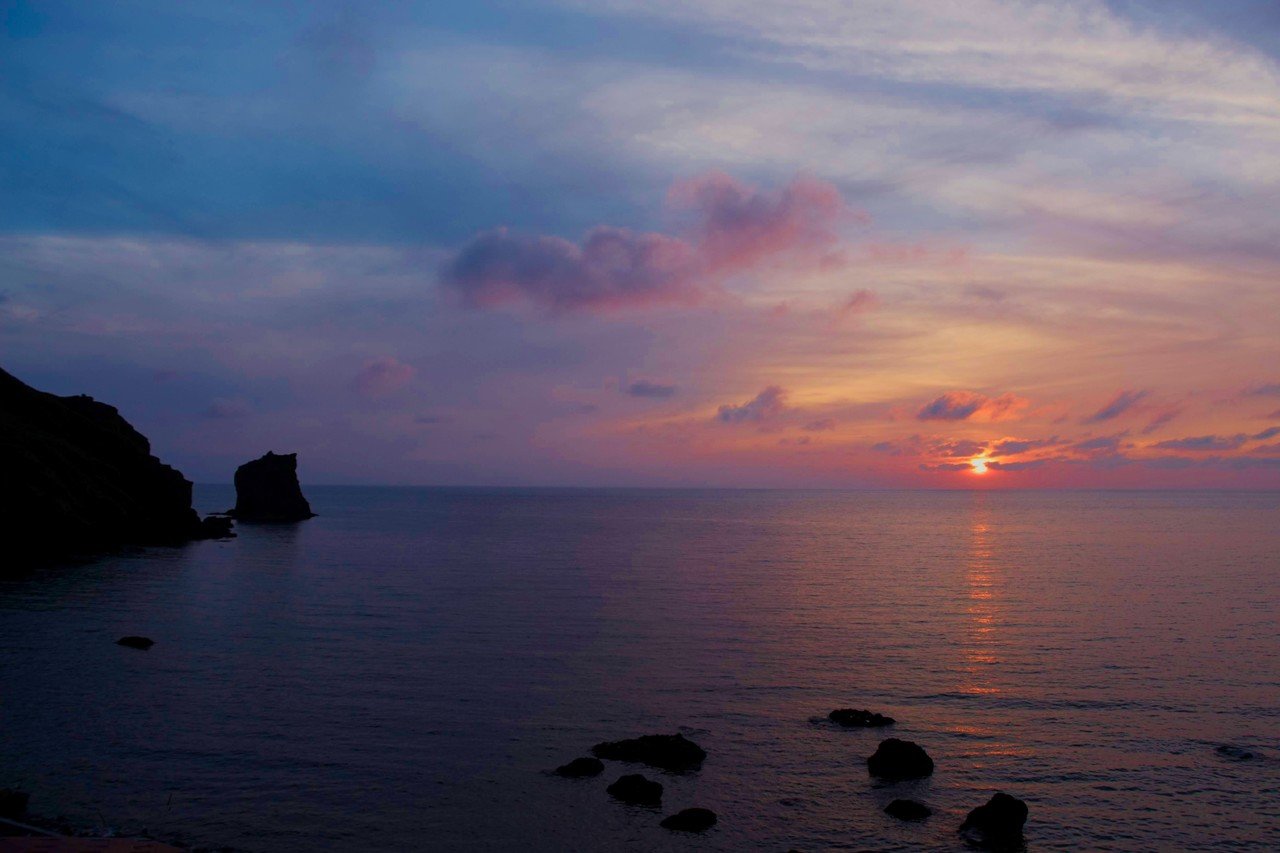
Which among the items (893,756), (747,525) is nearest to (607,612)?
(893,756)

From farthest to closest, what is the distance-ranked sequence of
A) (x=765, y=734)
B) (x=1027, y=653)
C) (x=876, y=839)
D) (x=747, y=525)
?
(x=747, y=525), (x=1027, y=653), (x=765, y=734), (x=876, y=839)

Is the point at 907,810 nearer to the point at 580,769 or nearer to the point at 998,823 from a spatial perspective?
the point at 998,823

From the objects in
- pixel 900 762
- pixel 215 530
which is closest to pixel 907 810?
pixel 900 762

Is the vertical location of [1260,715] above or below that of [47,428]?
below

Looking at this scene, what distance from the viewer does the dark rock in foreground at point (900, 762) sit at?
83.1 ft

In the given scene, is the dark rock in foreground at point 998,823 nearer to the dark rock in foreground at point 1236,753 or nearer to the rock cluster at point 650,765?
the rock cluster at point 650,765

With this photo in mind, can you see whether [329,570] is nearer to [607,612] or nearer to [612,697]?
[607,612]

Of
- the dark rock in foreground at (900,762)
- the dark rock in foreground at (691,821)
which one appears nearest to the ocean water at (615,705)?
the dark rock in foreground at (691,821)

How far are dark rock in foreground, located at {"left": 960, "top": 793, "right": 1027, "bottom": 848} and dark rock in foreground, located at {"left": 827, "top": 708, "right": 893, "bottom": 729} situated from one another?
8056 mm

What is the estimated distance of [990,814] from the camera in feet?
70.9

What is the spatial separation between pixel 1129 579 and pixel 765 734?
6262 cm

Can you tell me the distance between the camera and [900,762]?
25.4 meters

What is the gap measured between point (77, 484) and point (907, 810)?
271ft

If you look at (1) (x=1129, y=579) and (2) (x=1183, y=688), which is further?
(1) (x=1129, y=579)
